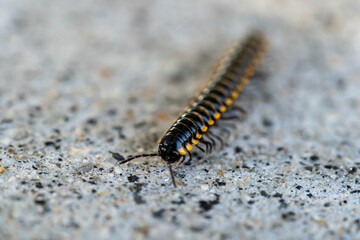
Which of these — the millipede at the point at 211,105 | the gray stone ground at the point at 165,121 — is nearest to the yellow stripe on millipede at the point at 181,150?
the millipede at the point at 211,105

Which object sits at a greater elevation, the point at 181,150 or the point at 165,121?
the point at 165,121

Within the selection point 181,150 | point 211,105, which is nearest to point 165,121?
point 211,105

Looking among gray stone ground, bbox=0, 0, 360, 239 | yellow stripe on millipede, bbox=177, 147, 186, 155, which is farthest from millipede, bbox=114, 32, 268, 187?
gray stone ground, bbox=0, 0, 360, 239

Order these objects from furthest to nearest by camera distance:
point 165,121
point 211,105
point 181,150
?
point 165,121 → point 211,105 → point 181,150

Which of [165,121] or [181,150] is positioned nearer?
[181,150]

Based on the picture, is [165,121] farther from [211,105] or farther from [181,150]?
[181,150]

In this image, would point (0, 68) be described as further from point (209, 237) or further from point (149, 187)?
point (209, 237)
